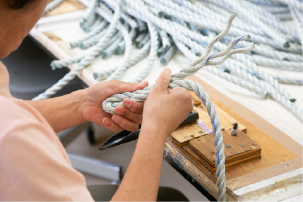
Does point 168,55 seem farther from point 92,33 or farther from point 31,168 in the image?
point 31,168

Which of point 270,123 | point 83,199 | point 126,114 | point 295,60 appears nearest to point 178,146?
point 126,114

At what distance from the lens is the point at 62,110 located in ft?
2.90

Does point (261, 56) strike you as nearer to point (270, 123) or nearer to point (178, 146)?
point (270, 123)

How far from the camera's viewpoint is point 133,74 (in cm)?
121

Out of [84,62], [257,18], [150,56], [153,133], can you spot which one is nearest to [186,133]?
[153,133]

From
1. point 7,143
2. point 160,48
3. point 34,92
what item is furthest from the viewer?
point 34,92

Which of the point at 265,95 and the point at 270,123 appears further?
the point at 265,95

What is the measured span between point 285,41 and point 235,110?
1.34ft

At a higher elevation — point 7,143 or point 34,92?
point 7,143

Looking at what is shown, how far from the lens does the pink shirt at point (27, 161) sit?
1.27 feet

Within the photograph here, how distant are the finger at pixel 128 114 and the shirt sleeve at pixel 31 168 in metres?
0.38

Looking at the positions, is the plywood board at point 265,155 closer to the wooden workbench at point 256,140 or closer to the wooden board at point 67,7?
the wooden workbench at point 256,140

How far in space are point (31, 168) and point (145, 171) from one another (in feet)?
0.78

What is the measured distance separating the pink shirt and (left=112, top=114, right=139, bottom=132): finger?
1.33 ft
